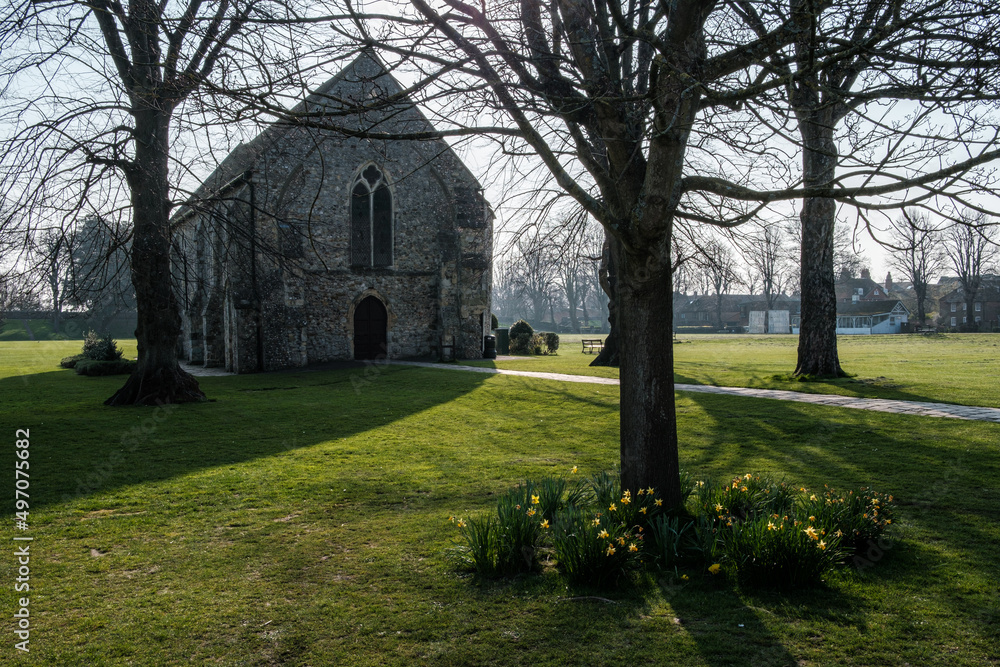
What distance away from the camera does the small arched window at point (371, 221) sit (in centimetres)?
2431

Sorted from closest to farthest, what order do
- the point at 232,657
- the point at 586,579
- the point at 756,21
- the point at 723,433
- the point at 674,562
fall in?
the point at 232,657 < the point at 586,579 < the point at 674,562 < the point at 756,21 < the point at 723,433

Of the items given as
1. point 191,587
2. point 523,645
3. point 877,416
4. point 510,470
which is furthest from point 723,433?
point 191,587

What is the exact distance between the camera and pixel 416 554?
545 centimetres

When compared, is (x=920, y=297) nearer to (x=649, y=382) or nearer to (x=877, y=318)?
(x=877, y=318)

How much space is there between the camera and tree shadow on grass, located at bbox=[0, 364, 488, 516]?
28.3ft

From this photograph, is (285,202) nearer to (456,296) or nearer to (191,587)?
(456,296)

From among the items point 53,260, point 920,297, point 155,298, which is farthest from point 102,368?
point 920,297

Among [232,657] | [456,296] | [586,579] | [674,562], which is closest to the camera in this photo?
[232,657]

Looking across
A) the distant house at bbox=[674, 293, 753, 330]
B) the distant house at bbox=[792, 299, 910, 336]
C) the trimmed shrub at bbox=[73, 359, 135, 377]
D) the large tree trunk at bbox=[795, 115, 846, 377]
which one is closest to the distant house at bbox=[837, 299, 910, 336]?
the distant house at bbox=[792, 299, 910, 336]

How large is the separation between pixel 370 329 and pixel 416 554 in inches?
795

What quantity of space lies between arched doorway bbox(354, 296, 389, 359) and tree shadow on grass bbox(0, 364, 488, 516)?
13.1ft

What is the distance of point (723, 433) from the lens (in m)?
10.4

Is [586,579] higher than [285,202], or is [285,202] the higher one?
[285,202]

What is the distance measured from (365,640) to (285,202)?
2082cm
